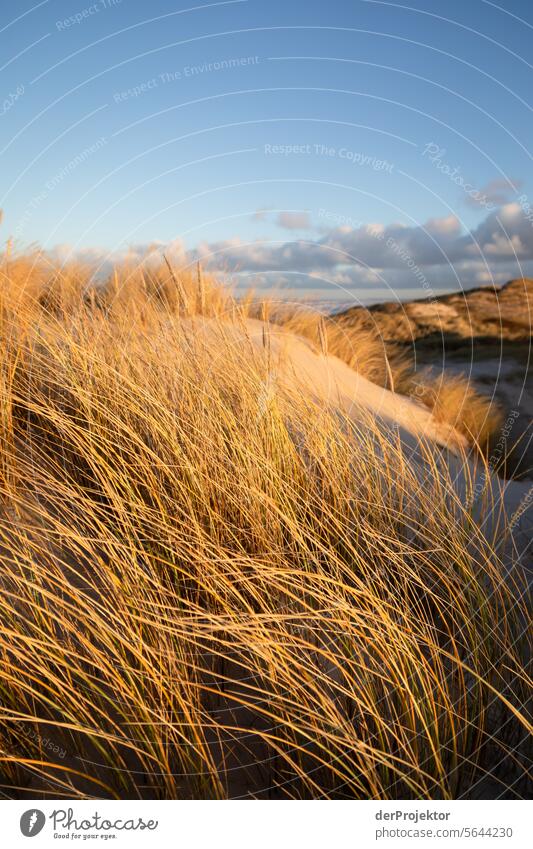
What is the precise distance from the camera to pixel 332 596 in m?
1.62

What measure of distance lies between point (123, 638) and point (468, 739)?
3.19 feet

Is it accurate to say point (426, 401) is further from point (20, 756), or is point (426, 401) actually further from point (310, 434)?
point (20, 756)

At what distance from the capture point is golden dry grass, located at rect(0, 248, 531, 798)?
1.51 m

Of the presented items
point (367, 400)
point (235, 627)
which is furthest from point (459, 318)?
point (235, 627)
